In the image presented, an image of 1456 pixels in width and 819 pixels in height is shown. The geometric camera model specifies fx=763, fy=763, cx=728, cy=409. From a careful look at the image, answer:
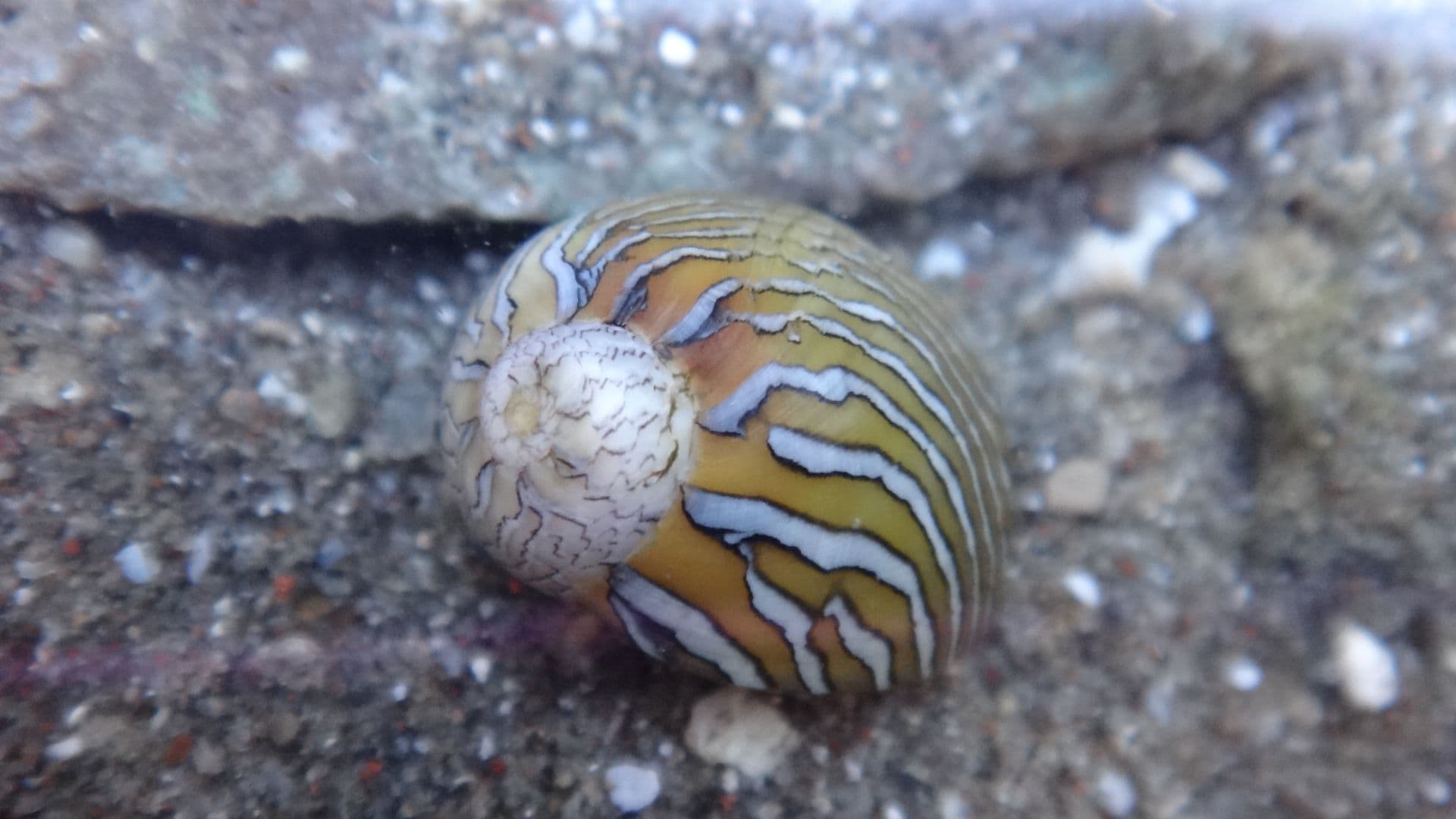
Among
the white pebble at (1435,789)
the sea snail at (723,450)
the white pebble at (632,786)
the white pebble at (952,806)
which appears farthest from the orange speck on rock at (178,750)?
the white pebble at (1435,789)

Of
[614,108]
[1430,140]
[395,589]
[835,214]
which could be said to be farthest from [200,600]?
[1430,140]

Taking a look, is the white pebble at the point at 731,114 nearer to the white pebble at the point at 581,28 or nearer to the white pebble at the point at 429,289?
the white pebble at the point at 581,28

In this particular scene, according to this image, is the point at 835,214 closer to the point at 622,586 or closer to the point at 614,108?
the point at 614,108

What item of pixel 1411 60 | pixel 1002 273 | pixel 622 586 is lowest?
pixel 622 586

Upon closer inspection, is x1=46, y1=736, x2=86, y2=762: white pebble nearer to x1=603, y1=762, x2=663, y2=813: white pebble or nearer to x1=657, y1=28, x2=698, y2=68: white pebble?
x1=603, y1=762, x2=663, y2=813: white pebble

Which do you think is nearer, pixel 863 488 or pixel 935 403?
pixel 863 488

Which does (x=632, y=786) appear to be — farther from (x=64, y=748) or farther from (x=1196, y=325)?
(x=1196, y=325)
